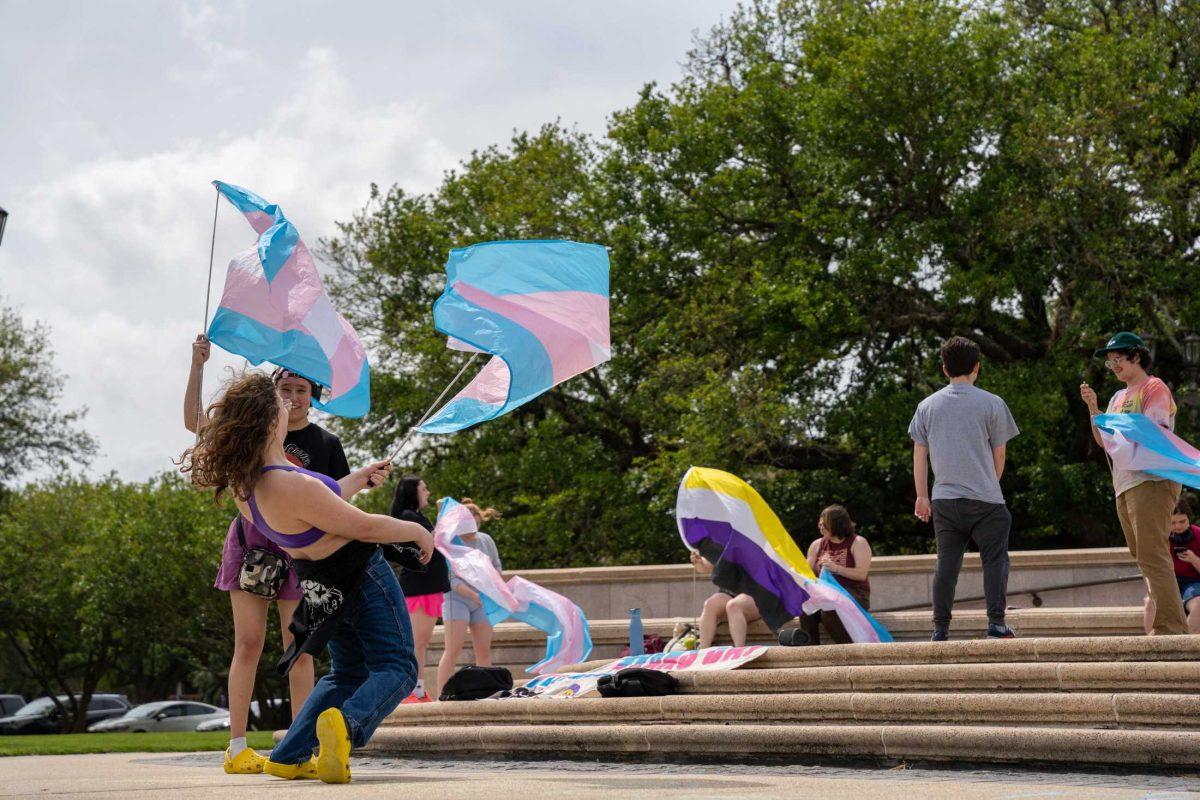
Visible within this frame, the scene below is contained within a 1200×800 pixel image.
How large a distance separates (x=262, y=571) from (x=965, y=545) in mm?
4400

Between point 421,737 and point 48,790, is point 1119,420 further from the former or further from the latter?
point 48,790

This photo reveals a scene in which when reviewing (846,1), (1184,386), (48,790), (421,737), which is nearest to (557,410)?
(846,1)

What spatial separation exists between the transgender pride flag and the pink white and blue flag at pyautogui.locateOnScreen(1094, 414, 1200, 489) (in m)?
4.43

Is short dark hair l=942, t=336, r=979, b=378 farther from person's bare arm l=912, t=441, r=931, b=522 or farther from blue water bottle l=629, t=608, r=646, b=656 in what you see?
blue water bottle l=629, t=608, r=646, b=656

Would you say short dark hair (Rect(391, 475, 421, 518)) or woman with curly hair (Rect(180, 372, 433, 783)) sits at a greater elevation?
short dark hair (Rect(391, 475, 421, 518))

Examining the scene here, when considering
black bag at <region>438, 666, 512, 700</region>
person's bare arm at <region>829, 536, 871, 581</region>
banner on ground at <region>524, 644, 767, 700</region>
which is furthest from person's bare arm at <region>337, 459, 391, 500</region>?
person's bare arm at <region>829, 536, 871, 581</region>

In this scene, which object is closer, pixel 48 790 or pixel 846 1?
pixel 48 790

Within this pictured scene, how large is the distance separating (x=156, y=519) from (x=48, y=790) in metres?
34.7

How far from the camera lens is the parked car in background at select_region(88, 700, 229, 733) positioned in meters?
45.6

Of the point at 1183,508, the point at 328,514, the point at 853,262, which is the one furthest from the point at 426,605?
the point at 853,262

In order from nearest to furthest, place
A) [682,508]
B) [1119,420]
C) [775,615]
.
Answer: [1119,420], [775,615], [682,508]

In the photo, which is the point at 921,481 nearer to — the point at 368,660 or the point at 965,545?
the point at 965,545

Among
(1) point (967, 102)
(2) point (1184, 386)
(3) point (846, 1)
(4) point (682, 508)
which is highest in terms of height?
(3) point (846, 1)

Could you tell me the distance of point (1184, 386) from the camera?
20062 millimetres
